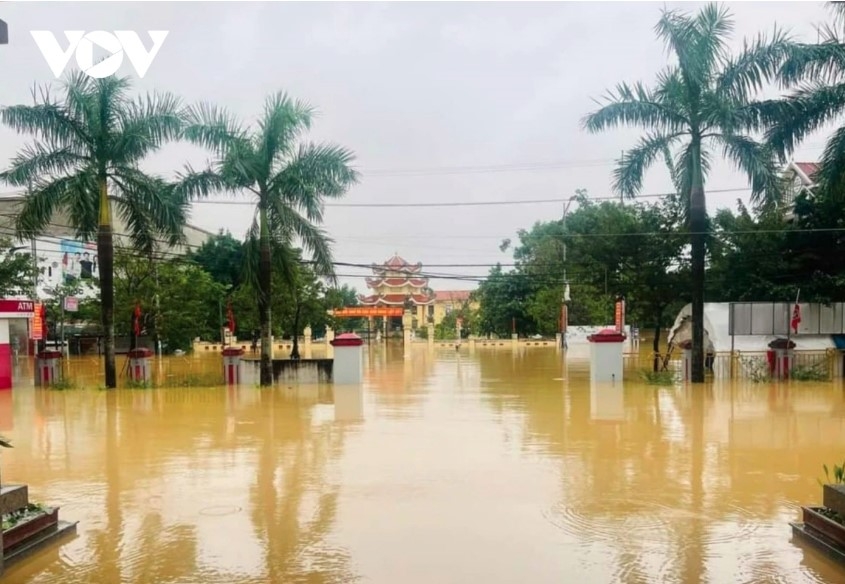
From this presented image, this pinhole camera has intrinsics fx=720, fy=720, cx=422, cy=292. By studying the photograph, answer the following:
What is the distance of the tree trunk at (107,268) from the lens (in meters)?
17.1

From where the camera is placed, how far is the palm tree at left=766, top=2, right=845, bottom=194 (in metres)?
14.4

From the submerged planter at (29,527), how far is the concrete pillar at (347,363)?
1205 centimetres

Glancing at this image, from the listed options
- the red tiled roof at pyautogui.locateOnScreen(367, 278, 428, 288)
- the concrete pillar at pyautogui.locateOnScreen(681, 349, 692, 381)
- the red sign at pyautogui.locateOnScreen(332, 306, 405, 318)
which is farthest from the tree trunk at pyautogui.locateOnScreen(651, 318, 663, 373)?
the red tiled roof at pyautogui.locateOnScreen(367, 278, 428, 288)

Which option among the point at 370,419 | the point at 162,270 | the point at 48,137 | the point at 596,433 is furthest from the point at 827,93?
the point at 162,270

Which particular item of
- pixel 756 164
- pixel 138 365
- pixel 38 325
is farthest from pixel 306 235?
pixel 38 325

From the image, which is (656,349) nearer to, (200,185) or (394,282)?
(200,185)

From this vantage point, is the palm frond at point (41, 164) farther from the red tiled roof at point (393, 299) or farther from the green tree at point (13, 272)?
the red tiled roof at point (393, 299)

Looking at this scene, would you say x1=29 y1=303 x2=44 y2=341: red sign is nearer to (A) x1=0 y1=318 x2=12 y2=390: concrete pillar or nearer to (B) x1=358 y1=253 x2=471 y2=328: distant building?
(A) x1=0 y1=318 x2=12 y2=390: concrete pillar

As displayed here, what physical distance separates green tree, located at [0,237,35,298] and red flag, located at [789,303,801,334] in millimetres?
24342

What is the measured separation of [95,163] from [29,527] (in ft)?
43.6

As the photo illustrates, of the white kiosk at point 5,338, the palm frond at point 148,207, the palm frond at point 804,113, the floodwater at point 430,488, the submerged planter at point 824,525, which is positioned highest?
the palm frond at point 804,113

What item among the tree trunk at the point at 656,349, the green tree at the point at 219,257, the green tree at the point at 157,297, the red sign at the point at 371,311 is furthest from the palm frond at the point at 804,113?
the red sign at the point at 371,311

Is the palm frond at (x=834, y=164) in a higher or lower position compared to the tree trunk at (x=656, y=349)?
higher

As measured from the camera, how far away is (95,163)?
16.7m
